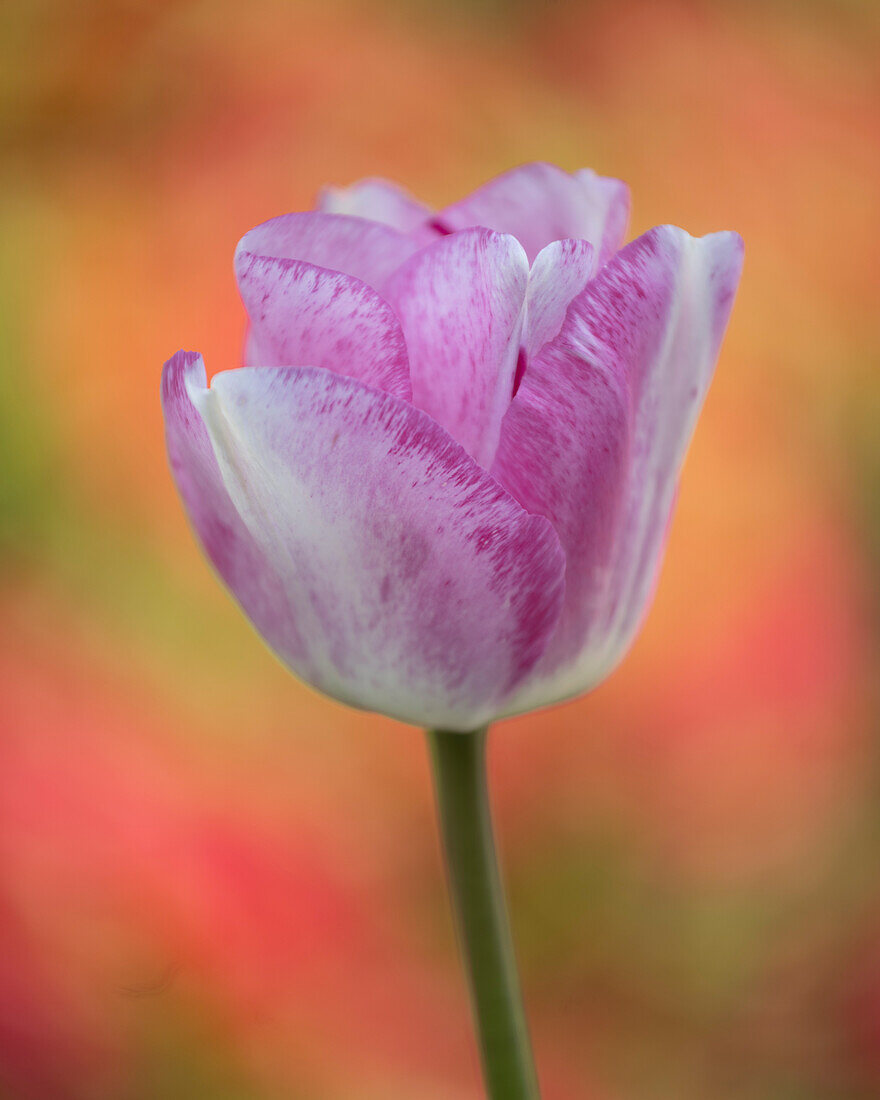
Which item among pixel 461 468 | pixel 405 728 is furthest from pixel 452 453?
pixel 405 728

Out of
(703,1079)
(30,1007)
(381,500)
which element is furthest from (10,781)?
(381,500)

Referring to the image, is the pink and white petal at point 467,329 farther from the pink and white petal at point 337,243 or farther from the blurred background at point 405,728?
the blurred background at point 405,728

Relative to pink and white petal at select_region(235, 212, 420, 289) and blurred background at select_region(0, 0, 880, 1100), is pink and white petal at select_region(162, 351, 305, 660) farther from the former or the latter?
blurred background at select_region(0, 0, 880, 1100)

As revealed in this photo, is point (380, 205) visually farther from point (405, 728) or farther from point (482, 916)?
point (405, 728)

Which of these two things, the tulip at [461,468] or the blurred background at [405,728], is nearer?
the tulip at [461,468]

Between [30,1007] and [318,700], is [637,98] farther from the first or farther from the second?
[30,1007]

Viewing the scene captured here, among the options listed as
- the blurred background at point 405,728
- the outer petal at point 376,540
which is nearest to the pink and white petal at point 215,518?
the outer petal at point 376,540
